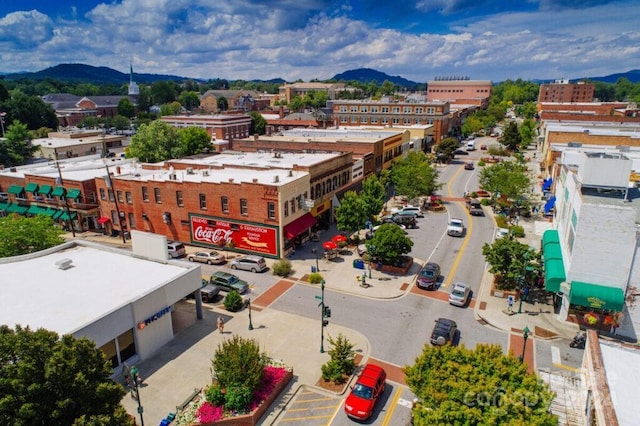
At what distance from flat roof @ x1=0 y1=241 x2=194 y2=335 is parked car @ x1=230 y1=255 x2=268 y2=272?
867 centimetres

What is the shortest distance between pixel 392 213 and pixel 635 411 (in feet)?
130

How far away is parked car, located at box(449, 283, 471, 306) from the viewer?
31.0m

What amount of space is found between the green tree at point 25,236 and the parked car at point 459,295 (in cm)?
3352

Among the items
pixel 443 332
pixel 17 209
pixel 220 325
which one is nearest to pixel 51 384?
pixel 220 325

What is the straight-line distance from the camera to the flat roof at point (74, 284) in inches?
895

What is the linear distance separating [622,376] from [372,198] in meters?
30.9

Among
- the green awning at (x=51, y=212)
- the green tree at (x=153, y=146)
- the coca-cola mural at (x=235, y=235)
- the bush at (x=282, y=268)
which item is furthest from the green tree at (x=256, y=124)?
the bush at (x=282, y=268)

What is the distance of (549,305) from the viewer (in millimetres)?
31047

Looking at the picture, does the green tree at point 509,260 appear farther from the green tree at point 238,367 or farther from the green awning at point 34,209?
the green awning at point 34,209

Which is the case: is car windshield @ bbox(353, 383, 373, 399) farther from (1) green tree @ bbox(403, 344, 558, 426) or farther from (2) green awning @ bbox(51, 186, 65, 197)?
(2) green awning @ bbox(51, 186, 65, 197)

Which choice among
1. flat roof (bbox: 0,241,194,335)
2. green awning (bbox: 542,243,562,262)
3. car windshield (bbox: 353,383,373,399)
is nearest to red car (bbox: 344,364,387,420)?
car windshield (bbox: 353,383,373,399)

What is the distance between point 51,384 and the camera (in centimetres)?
1445

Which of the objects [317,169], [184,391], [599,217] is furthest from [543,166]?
[184,391]

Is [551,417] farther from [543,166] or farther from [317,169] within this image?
[543,166]
